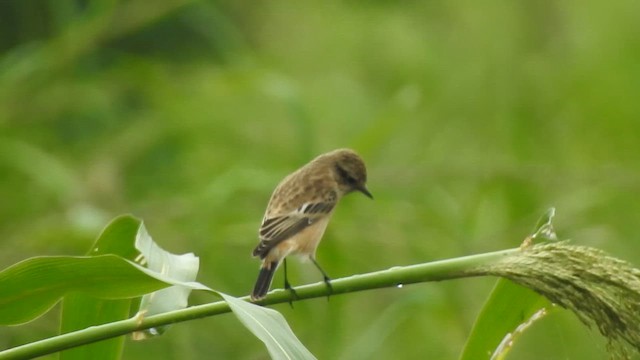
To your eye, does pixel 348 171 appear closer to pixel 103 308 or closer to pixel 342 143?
pixel 103 308

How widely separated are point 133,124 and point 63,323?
3.62 meters

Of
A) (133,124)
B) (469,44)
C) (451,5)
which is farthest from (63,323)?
(451,5)

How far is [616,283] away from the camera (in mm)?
1669

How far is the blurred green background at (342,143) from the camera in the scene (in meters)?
4.18

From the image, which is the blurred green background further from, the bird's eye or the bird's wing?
the bird's wing

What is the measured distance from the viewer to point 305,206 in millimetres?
3219

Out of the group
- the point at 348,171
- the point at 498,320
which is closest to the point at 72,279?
the point at 498,320

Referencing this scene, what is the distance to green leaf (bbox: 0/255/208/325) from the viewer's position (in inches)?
72.3

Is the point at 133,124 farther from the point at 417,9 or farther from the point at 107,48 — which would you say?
the point at 417,9

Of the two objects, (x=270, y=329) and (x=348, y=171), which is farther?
(x=348, y=171)

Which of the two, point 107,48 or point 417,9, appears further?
point 417,9

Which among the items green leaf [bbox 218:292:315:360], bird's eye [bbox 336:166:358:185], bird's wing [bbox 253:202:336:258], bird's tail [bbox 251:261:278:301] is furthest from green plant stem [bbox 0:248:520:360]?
bird's eye [bbox 336:166:358:185]

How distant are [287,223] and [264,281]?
50cm

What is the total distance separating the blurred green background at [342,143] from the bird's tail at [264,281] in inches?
33.0
